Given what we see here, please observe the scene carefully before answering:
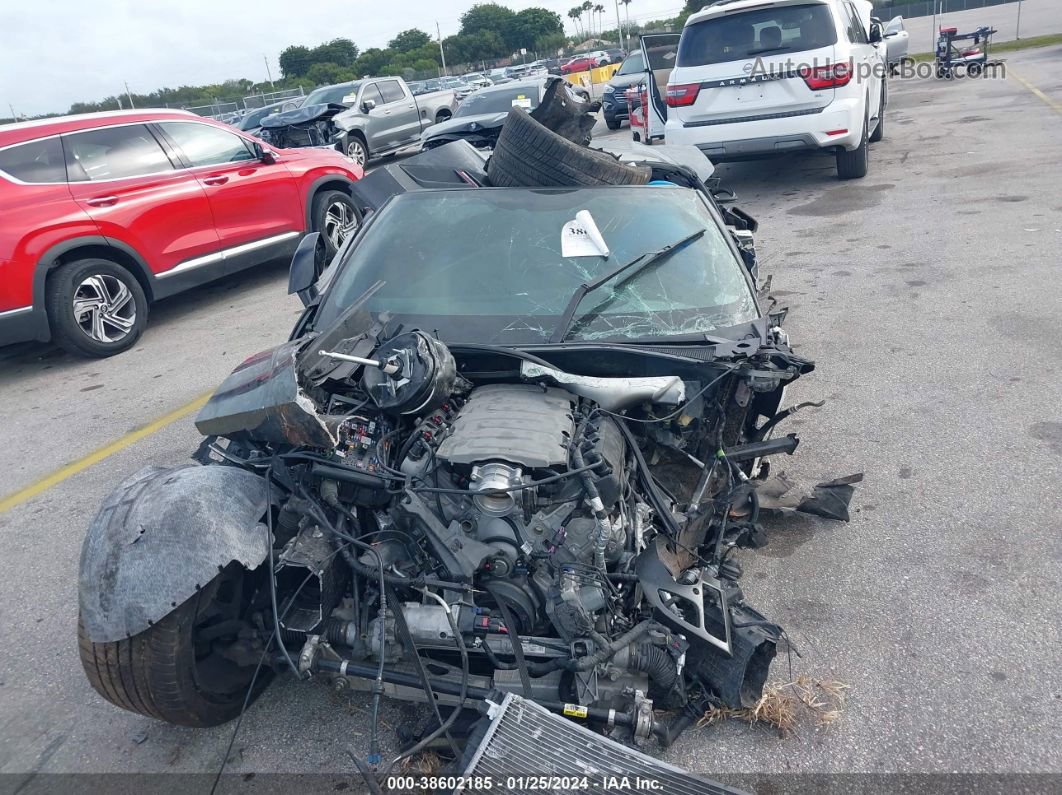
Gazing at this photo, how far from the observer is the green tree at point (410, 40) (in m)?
82.1

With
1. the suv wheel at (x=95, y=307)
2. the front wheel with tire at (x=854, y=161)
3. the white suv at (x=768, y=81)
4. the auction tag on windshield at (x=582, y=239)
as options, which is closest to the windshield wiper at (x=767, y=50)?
the white suv at (x=768, y=81)

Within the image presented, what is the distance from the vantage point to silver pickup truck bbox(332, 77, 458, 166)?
1641cm

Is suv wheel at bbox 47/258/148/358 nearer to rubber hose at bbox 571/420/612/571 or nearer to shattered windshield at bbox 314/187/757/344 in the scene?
shattered windshield at bbox 314/187/757/344

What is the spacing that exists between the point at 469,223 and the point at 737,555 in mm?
2061

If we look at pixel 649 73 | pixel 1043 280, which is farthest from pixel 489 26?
pixel 1043 280

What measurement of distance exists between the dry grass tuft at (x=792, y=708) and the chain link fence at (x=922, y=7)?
53.2 metres

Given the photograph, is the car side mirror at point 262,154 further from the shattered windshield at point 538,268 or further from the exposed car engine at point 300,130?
the exposed car engine at point 300,130

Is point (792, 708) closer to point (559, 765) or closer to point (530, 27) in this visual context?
point (559, 765)

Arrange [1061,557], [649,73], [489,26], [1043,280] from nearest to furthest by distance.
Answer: [1061,557], [1043,280], [649,73], [489,26]

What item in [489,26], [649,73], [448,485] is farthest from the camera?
[489,26]

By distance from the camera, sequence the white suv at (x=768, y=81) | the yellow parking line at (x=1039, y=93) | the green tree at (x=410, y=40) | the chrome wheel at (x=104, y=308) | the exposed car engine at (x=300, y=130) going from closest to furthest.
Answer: the chrome wheel at (x=104, y=308) < the white suv at (x=768, y=81) < the yellow parking line at (x=1039, y=93) < the exposed car engine at (x=300, y=130) < the green tree at (x=410, y=40)

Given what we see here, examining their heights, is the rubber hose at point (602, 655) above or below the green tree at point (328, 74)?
below

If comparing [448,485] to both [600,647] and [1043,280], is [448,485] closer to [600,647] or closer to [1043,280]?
[600,647]

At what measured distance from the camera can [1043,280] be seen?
6.41 meters
